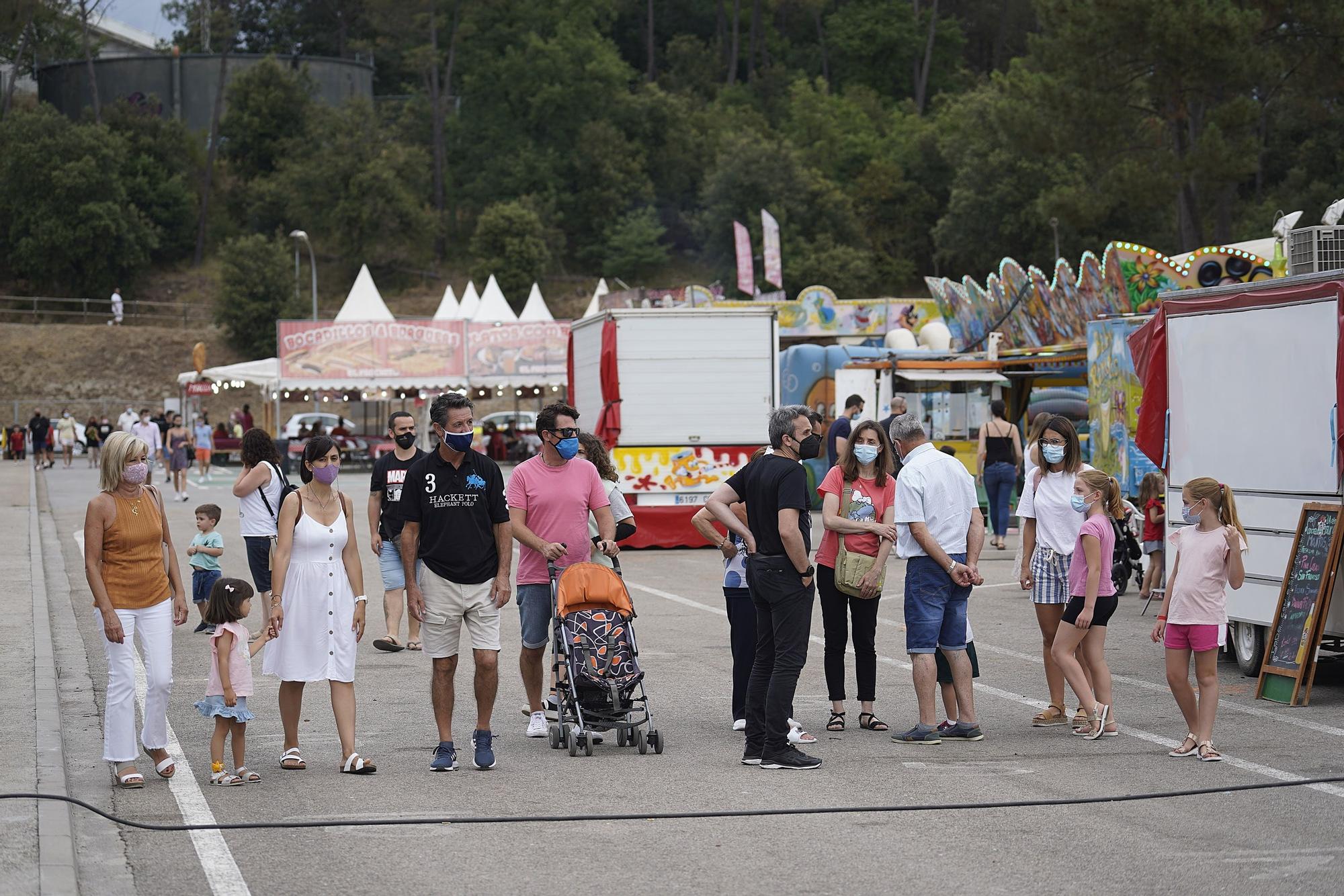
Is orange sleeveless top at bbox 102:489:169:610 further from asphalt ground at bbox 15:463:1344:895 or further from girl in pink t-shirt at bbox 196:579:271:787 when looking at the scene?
asphalt ground at bbox 15:463:1344:895

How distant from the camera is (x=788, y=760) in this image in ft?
27.2

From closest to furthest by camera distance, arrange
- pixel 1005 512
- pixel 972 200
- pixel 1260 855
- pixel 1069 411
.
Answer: pixel 1260 855, pixel 1005 512, pixel 1069 411, pixel 972 200

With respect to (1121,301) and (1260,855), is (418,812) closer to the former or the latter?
(1260,855)

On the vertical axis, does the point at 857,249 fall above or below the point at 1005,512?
above

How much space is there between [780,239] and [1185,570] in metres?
71.9

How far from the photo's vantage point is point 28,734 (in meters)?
8.91

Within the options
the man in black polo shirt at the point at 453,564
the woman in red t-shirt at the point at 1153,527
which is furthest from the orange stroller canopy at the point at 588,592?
the woman in red t-shirt at the point at 1153,527

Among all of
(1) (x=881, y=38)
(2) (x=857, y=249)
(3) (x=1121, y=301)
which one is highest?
(1) (x=881, y=38)

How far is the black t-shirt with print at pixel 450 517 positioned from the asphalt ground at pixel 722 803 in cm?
106

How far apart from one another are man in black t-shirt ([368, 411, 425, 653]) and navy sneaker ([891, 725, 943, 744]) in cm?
472

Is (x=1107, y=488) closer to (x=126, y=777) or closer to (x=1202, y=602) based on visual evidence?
(x=1202, y=602)

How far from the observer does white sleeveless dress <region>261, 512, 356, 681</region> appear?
8117 millimetres

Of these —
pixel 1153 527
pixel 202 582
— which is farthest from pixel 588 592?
pixel 1153 527

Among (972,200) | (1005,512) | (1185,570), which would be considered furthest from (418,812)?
(972,200)
